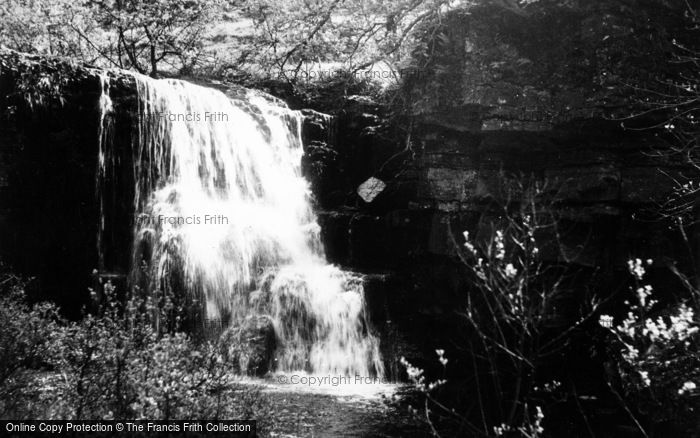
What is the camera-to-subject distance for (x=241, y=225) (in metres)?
10.1

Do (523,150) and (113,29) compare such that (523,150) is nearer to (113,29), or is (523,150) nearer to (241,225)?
(241,225)

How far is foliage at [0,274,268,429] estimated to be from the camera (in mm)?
4379

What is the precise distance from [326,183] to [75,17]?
7.81m

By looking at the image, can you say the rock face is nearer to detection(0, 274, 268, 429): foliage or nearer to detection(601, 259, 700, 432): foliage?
detection(601, 259, 700, 432): foliage

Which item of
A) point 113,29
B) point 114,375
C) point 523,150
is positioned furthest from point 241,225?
point 113,29

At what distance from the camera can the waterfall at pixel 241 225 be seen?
902 centimetres

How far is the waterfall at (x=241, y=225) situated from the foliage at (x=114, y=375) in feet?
11.9

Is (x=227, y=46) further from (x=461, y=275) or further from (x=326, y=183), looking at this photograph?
(x=461, y=275)

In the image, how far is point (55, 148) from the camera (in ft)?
31.3

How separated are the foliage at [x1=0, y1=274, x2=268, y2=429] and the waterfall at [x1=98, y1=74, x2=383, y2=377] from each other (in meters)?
3.62

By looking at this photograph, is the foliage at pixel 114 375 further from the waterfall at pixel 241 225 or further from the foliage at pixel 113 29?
the foliage at pixel 113 29

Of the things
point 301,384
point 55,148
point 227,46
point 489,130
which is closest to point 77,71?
point 55,148

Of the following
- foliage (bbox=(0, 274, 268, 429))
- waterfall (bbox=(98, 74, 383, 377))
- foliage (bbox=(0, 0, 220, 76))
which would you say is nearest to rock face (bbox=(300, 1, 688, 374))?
waterfall (bbox=(98, 74, 383, 377))

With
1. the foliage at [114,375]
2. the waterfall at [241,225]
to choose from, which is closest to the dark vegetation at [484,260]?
the foliage at [114,375]
